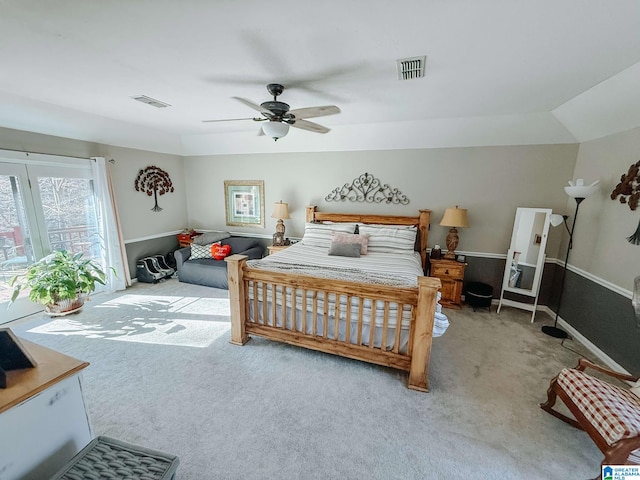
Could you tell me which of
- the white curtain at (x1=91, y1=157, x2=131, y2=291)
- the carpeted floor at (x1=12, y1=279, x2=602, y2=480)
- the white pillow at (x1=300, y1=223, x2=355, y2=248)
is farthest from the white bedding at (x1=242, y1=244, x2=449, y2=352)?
the white curtain at (x1=91, y1=157, x2=131, y2=291)

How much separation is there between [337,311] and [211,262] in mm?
2888

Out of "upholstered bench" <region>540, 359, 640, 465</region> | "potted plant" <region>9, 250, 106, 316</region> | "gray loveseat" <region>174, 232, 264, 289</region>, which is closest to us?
"upholstered bench" <region>540, 359, 640, 465</region>

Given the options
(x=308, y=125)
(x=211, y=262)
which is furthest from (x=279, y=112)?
(x=211, y=262)

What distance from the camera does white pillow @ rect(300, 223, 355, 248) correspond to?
4.06 meters

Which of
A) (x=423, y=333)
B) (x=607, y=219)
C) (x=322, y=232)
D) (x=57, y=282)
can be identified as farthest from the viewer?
(x=322, y=232)

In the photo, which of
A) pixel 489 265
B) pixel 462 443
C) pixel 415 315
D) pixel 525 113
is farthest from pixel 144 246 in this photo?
pixel 525 113

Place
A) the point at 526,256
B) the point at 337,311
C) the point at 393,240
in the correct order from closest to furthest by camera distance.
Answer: the point at 337,311
the point at 526,256
the point at 393,240

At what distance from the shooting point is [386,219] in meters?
4.20

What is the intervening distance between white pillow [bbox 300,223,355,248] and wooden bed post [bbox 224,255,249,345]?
153cm

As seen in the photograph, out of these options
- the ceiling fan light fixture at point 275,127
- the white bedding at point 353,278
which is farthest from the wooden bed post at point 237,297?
the ceiling fan light fixture at point 275,127

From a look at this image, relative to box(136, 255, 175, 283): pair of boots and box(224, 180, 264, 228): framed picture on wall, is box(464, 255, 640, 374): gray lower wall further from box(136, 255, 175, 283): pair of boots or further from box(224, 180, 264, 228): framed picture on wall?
box(136, 255, 175, 283): pair of boots

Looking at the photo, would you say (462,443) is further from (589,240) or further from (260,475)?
(589,240)

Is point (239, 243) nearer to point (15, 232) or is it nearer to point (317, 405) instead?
point (15, 232)

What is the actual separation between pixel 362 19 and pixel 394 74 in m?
0.78
